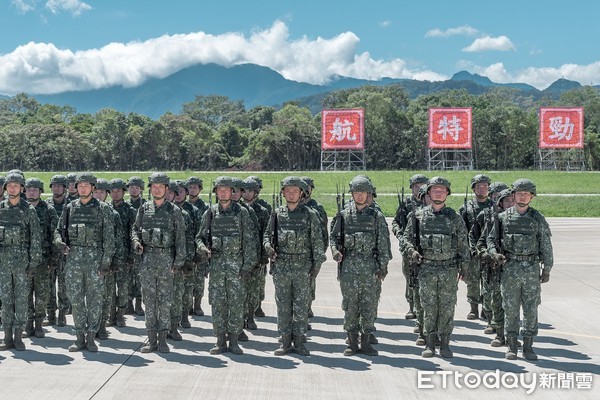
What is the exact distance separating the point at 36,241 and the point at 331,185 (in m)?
39.2

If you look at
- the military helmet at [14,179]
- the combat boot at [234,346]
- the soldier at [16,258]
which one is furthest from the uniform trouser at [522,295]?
the military helmet at [14,179]

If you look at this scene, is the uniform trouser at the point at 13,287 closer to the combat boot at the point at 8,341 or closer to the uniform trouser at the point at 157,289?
the combat boot at the point at 8,341

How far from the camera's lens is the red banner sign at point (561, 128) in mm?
59031

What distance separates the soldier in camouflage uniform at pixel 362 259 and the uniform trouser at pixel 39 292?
4.21 metres

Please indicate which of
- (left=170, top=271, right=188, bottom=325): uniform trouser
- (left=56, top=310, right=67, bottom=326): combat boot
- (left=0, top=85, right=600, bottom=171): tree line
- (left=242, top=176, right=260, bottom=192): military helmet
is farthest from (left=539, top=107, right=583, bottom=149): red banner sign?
(left=56, top=310, right=67, bottom=326): combat boot

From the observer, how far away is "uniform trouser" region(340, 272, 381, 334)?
8.20 metres

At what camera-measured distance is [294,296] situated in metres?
8.30

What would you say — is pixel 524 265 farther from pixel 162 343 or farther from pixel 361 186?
pixel 162 343

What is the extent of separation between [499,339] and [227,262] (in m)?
3.75

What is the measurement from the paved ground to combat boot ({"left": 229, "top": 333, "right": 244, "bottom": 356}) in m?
0.09

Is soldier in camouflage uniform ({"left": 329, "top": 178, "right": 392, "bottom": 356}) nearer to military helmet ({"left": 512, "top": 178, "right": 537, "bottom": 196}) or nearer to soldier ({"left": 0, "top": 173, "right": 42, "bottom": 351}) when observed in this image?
military helmet ({"left": 512, "top": 178, "right": 537, "bottom": 196})

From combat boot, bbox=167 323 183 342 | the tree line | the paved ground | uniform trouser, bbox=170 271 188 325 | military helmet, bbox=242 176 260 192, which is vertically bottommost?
the paved ground

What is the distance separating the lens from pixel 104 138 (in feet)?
249

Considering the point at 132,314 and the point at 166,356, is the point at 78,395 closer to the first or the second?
the point at 166,356
